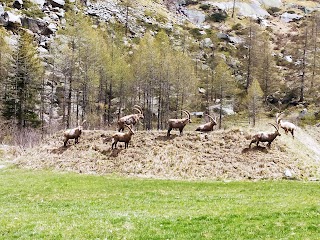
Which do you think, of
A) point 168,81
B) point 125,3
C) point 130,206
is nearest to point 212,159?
point 130,206

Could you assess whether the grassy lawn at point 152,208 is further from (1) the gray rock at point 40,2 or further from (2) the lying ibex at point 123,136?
(1) the gray rock at point 40,2

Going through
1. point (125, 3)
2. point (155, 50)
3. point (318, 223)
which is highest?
point (125, 3)

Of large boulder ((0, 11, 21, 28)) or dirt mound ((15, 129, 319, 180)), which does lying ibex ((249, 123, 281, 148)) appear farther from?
large boulder ((0, 11, 21, 28))

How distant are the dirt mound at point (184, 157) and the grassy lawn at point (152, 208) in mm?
2412

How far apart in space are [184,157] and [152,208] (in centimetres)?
1123

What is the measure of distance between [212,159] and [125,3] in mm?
96278

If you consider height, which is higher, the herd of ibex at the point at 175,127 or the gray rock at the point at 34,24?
the gray rock at the point at 34,24

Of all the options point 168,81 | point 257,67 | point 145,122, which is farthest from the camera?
point 257,67

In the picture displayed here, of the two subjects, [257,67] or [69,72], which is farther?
[257,67]

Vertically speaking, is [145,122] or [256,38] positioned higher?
[256,38]

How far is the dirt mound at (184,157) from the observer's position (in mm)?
24328

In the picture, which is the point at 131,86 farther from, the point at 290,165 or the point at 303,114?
the point at 290,165

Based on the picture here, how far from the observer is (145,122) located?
2435 inches

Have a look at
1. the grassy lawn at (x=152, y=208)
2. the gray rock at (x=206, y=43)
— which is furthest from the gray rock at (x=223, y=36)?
the grassy lawn at (x=152, y=208)
